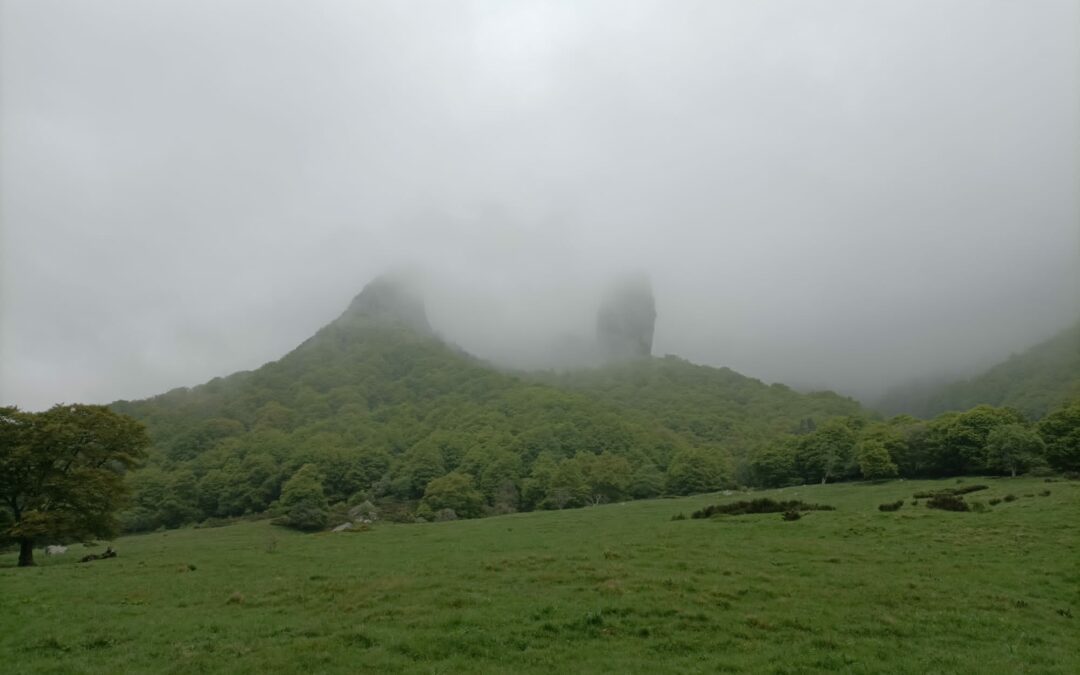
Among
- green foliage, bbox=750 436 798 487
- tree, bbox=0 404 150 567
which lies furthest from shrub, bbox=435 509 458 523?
green foliage, bbox=750 436 798 487

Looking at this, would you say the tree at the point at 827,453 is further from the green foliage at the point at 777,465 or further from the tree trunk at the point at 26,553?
the tree trunk at the point at 26,553

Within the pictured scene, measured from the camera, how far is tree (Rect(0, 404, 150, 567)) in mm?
39469

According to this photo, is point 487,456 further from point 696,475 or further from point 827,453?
point 827,453

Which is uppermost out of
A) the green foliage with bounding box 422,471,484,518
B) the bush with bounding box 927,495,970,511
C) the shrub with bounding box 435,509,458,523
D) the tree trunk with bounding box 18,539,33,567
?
the tree trunk with bounding box 18,539,33,567

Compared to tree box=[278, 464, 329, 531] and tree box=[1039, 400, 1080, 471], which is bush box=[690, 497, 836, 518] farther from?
tree box=[278, 464, 329, 531]

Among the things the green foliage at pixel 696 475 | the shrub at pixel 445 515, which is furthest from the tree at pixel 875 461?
the shrub at pixel 445 515

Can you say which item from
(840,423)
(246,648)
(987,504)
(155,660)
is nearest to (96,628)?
(155,660)

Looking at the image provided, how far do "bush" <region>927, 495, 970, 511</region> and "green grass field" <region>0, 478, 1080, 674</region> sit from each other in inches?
157

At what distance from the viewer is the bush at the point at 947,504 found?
3953 centimetres

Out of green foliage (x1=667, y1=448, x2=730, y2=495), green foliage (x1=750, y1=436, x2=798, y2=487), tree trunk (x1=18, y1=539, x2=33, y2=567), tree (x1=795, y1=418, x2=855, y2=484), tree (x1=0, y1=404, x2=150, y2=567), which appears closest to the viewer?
tree trunk (x1=18, y1=539, x2=33, y2=567)

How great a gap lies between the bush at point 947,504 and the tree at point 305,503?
68852 millimetres

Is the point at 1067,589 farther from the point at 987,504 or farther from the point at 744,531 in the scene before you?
the point at 987,504

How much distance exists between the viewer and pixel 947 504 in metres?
40.6

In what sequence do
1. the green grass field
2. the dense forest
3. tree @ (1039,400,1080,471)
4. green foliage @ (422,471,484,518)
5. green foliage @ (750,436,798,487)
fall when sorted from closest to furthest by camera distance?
the green grass field, tree @ (1039,400,1080,471), the dense forest, green foliage @ (422,471,484,518), green foliage @ (750,436,798,487)
